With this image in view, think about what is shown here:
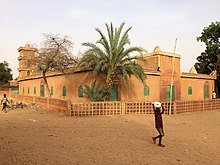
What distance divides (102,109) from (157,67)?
28.6 feet

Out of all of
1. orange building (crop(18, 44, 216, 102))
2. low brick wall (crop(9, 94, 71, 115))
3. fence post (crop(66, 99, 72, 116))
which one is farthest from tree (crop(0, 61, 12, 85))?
fence post (crop(66, 99, 72, 116))

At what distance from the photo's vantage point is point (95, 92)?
51.3 feet

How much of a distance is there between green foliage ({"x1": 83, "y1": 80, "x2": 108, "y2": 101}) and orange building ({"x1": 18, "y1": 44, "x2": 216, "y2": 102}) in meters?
1.02

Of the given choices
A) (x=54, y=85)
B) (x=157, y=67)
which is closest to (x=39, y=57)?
(x=54, y=85)

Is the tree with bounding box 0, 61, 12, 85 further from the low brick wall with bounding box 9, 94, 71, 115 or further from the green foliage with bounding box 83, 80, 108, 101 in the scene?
the green foliage with bounding box 83, 80, 108, 101

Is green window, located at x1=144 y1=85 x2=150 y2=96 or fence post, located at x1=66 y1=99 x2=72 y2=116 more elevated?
green window, located at x1=144 y1=85 x2=150 y2=96

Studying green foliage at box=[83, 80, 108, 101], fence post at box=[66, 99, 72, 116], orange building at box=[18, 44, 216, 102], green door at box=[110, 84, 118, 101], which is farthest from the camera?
orange building at box=[18, 44, 216, 102]

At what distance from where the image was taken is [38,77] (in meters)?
25.0

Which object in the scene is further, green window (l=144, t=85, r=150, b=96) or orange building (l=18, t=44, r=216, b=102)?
green window (l=144, t=85, r=150, b=96)

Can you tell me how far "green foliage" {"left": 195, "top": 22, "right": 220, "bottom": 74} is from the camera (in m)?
33.1

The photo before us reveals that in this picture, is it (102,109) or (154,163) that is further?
(102,109)

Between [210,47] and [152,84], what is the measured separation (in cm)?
1879

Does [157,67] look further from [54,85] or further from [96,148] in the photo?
[96,148]

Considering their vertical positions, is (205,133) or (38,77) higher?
(38,77)
